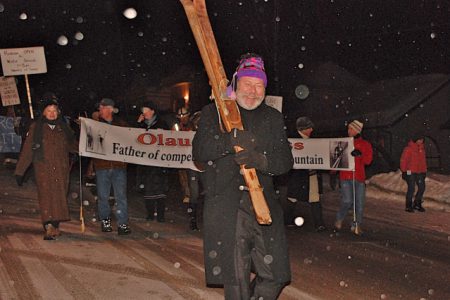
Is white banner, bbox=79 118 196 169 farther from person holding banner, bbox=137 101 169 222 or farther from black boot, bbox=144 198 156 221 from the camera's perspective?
black boot, bbox=144 198 156 221

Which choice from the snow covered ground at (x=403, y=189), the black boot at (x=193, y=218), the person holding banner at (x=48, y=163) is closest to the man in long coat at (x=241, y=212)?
the person holding banner at (x=48, y=163)

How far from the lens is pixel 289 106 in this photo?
41.1 meters

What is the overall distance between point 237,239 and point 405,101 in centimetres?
3006

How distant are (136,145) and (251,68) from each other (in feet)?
20.7

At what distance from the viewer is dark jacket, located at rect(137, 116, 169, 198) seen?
10.1 metres

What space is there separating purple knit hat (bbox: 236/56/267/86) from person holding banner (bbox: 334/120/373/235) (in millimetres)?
6003

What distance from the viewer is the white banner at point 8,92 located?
1720 centimetres

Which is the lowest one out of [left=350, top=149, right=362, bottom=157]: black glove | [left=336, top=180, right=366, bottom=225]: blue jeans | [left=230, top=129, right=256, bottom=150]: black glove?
[left=336, top=180, right=366, bottom=225]: blue jeans

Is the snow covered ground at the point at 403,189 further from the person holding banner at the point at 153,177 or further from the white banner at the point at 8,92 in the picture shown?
the white banner at the point at 8,92

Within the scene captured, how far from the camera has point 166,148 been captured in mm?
10250

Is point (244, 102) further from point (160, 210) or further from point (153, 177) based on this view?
point (160, 210)

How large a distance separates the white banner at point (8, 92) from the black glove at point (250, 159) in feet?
49.2

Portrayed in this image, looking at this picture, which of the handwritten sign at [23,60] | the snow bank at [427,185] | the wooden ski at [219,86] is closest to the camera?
the wooden ski at [219,86]

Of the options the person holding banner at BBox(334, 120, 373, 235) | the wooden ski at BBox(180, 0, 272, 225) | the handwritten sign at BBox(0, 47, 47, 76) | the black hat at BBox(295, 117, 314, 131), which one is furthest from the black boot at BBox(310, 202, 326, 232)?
the handwritten sign at BBox(0, 47, 47, 76)
